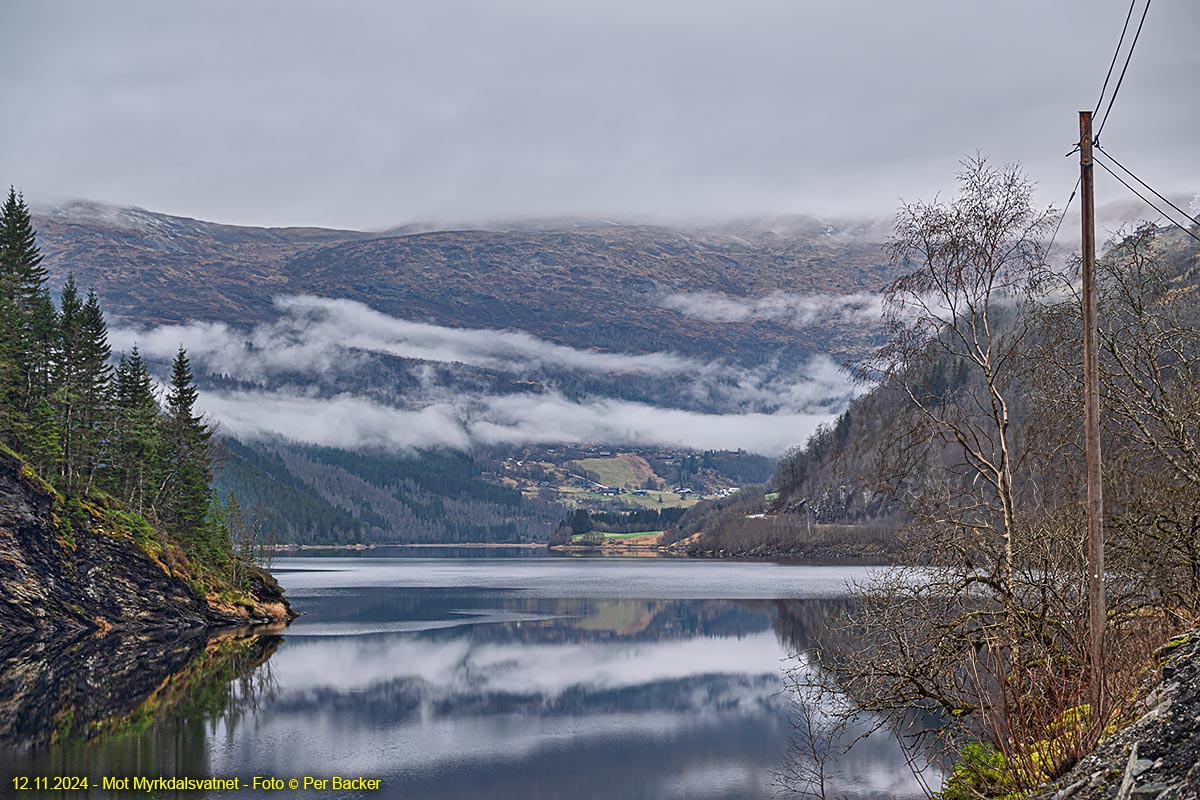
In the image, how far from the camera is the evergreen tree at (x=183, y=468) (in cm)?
8969

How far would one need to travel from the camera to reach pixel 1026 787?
18.4 metres

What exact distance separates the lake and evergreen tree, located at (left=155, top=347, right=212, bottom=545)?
1375 cm

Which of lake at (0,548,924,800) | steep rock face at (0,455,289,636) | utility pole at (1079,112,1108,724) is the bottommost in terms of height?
lake at (0,548,924,800)

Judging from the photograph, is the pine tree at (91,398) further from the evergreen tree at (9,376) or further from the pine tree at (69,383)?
the evergreen tree at (9,376)


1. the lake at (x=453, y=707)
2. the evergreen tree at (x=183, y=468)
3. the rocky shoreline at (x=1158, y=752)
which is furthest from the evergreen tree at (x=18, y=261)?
the rocky shoreline at (x=1158, y=752)

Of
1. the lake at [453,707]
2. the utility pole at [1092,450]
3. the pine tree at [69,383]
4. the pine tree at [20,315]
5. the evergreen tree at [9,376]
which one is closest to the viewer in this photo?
the utility pole at [1092,450]

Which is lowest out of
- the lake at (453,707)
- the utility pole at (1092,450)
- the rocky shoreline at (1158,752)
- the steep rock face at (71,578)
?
the lake at (453,707)

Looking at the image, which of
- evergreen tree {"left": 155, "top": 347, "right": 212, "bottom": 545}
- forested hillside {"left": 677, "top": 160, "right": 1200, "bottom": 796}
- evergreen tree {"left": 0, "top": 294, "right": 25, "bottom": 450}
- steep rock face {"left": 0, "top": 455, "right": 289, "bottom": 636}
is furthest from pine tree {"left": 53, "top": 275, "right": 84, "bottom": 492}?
forested hillside {"left": 677, "top": 160, "right": 1200, "bottom": 796}

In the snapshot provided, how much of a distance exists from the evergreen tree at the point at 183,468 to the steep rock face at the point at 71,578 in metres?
7.63

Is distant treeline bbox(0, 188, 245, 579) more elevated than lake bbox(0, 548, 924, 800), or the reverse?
distant treeline bbox(0, 188, 245, 579)

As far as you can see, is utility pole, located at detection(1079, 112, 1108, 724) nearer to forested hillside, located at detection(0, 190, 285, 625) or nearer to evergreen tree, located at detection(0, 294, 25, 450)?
forested hillside, located at detection(0, 190, 285, 625)

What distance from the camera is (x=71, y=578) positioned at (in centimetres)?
7462

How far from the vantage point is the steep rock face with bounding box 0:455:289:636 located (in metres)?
70.9

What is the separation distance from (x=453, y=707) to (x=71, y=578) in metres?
36.7
